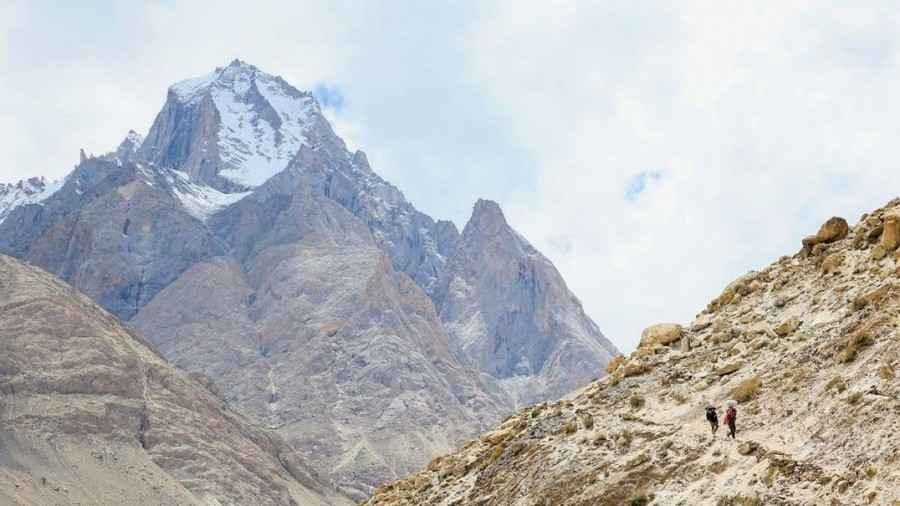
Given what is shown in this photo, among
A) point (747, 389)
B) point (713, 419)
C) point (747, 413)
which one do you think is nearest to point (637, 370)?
point (747, 389)

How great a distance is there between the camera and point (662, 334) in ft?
97.7

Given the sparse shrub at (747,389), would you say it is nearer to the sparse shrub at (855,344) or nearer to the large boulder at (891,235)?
the sparse shrub at (855,344)

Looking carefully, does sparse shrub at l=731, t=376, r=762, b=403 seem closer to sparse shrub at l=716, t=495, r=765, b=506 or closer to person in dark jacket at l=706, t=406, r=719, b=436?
person in dark jacket at l=706, t=406, r=719, b=436

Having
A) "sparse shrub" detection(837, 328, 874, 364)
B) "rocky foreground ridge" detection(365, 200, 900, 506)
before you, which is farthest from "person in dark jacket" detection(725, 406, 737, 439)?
"sparse shrub" detection(837, 328, 874, 364)

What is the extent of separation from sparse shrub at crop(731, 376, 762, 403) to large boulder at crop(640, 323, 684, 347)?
581 cm

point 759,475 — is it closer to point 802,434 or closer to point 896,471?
point 802,434

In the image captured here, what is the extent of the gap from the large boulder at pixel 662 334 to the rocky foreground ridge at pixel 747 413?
0.05 metres

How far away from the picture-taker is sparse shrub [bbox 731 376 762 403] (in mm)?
23219

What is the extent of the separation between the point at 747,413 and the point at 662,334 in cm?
726

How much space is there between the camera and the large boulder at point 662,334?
29.5 meters

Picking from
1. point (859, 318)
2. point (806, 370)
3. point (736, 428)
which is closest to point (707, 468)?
point (736, 428)

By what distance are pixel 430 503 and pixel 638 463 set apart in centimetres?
661

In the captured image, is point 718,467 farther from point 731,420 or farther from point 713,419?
point 713,419

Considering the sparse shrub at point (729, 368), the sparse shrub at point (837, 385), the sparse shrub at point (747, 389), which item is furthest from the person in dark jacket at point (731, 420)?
the sparse shrub at point (729, 368)
